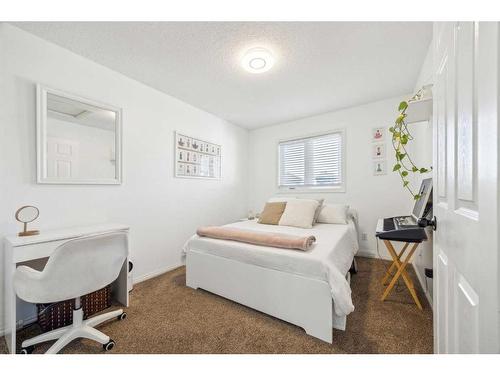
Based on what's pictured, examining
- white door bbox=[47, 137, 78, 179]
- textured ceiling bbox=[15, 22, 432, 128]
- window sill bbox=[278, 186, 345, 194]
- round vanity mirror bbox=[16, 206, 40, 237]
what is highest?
textured ceiling bbox=[15, 22, 432, 128]

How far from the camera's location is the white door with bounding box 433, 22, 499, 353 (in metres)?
0.49

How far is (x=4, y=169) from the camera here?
155 cm

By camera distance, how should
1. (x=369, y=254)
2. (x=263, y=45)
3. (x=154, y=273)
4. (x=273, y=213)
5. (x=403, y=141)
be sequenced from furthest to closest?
1. (x=369, y=254)
2. (x=273, y=213)
3. (x=154, y=273)
4. (x=403, y=141)
5. (x=263, y=45)

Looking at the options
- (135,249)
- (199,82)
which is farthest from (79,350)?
(199,82)

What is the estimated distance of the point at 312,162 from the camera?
3641mm

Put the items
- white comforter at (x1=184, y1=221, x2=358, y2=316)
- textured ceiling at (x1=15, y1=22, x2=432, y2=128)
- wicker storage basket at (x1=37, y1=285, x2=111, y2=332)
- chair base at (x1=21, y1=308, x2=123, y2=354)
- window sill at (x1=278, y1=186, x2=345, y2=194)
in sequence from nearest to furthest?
chair base at (x1=21, y1=308, x2=123, y2=354)
white comforter at (x1=184, y1=221, x2=358, y2=316)
wicker storage basket at (x1=37, y1=285, x2=111, y2=332)
textured ceiling at (x1=15, y1=22, x2=432, y2=128)
window sill at (x1=278, y1=186, x2=345, y2=194)

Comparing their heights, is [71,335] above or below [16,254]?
below

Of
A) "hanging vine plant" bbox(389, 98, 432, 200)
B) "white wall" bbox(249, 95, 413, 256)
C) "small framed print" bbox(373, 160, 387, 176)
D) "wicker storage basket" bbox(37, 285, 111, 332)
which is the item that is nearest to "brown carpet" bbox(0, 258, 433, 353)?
"wicker storage basket" bbox(37, 285, 111, 332)

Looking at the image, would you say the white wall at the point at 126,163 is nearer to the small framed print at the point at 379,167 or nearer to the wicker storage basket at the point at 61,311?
the wicker storage basket at the point at 61,311

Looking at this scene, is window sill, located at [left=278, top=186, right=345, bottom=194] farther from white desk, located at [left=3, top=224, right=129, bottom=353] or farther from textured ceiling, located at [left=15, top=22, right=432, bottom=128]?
white desk, located at [left=3, top=224, right=129, bottom=353]

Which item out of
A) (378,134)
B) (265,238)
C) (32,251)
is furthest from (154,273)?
(378,134)

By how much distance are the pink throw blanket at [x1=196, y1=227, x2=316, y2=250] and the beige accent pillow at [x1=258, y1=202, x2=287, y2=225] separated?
937 millimetres

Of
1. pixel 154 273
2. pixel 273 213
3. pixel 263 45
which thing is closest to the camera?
pixel 263 45

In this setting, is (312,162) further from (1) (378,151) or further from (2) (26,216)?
(2) (26,216)
